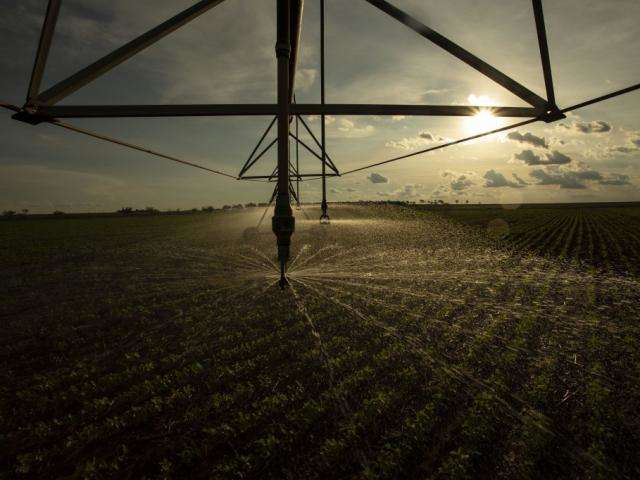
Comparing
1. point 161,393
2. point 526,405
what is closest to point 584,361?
point 526,405

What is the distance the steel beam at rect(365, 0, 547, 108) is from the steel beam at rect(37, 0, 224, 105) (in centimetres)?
173

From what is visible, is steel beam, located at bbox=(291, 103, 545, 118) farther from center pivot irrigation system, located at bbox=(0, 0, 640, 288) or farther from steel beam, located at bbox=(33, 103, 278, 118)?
steel beam, located at bbox=(33, 103, 278, 118)

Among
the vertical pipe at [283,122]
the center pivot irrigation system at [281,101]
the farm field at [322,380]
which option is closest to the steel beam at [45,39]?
the center pivot irrigation system at [281,101]

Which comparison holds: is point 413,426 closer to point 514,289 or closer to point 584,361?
point 584,361

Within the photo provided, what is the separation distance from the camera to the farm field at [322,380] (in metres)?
1.53

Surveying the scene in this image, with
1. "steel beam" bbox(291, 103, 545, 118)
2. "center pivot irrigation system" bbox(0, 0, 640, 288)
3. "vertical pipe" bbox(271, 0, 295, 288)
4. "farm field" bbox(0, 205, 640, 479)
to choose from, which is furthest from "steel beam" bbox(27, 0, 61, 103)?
"steel beam" bbox(291, 103, 545, 118)

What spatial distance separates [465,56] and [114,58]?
10.00 feet

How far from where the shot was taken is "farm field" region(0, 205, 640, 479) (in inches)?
60.1

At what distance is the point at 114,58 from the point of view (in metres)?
2.82

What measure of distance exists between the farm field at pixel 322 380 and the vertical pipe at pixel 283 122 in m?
0.94

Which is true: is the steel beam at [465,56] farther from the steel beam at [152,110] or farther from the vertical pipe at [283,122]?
the steel beam at [152,110]

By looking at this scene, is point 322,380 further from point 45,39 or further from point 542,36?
point 45,39

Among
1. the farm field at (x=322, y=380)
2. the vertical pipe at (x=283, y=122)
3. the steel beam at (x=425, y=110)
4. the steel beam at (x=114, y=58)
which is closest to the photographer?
the farm field at (x=322, y=380)

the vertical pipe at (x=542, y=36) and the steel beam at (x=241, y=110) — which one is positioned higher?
the vertical pipe at (x=542, y=36)
